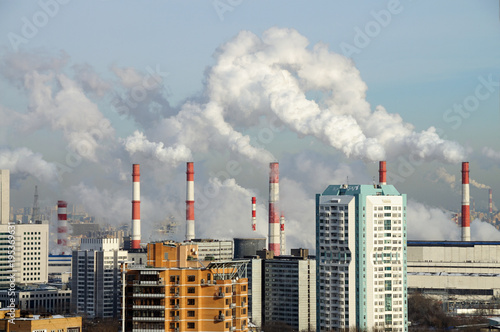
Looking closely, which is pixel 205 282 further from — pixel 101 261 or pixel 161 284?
pixel 101 261

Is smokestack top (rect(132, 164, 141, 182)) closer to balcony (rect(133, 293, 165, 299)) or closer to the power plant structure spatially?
the power plant structure

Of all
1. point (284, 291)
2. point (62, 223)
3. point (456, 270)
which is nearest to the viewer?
point (284, 291)

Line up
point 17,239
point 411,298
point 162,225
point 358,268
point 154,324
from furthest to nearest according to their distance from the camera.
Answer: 1. point 162,225
2. point 17,239
3. point 411,298
4. point 358,268
5. point 154,324

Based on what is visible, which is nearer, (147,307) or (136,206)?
(147,307)

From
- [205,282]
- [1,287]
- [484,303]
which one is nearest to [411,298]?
[484,303]

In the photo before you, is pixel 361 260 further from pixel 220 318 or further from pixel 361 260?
pixel 220 318

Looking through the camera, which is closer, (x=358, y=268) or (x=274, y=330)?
(x=358, y=268)

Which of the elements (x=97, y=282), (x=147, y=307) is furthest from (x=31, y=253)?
(x=147, y=307)
